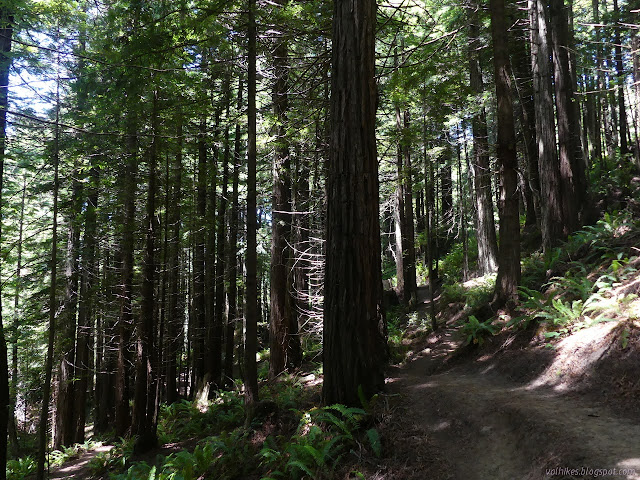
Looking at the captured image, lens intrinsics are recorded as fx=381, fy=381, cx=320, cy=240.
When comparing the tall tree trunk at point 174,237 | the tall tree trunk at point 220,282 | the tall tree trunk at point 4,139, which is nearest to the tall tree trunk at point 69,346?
the tall tree trunk at point 174,237

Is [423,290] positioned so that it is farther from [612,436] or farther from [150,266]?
[612,436]

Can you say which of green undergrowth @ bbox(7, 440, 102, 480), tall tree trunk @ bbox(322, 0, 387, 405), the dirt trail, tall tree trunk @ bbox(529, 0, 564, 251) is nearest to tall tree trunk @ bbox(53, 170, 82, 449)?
green undergrowth @ bbox(7, 440, 102, 480)

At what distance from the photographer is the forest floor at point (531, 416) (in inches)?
131

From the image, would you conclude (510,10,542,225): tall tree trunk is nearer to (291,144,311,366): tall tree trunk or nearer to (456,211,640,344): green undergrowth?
(456,211,640,344): green undergrowth

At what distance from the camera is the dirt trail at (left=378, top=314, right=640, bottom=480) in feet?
10.4

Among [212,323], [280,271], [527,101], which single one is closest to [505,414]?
[280,271]

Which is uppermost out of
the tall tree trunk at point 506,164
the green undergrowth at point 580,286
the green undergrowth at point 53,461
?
the tall tree trunk at point 506,164

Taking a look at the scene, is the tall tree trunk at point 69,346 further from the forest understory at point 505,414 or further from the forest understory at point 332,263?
the forest understory at point 505,414

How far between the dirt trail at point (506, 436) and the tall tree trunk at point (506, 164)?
11.2 ft

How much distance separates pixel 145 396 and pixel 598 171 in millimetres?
20956

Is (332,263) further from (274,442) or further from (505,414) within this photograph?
(274,442)

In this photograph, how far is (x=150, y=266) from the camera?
31.3 ft

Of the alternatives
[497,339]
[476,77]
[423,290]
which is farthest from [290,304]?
[423,290]

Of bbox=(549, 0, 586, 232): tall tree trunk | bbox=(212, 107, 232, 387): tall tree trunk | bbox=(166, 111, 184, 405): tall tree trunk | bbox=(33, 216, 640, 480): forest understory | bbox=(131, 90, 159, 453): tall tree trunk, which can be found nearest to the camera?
bbox=(33, 216, 640, 480): forest understory
